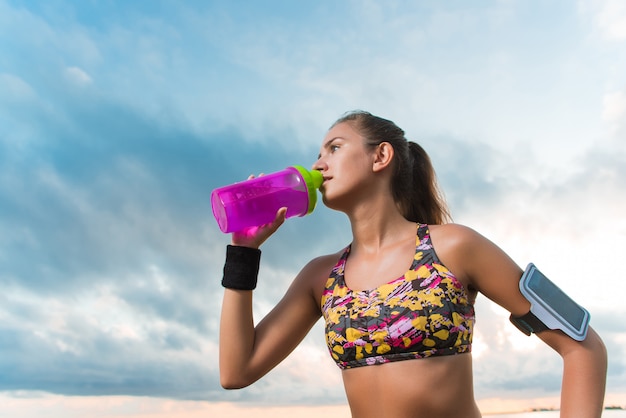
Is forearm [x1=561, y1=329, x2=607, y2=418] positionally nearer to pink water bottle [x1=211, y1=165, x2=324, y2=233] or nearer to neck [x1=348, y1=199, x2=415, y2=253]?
neck [x1=348, y1=199, x2=415, y2=253]

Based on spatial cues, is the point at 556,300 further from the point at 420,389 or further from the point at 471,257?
the point at 420,389

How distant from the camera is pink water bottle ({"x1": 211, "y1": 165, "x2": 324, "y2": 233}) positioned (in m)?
2.94

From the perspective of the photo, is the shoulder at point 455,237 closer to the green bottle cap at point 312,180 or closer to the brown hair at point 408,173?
the brown hair at point 408,173

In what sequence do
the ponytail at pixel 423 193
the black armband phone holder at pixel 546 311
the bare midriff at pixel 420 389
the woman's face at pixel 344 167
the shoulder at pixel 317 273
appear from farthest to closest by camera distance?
the ponytail at pixel 423 193
the shoulder at pixel 317 273
the woman's face at pixel 344 167
the black armband phone holder at pixel 546 311
the bare midriff at pixel 420 389

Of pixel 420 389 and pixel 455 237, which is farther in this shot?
pixel 455 237

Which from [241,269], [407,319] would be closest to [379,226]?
[407,319]

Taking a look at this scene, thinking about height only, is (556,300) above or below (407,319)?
above

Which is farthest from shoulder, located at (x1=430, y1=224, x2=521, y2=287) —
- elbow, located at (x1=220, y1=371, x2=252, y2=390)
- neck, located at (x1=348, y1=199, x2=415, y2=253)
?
elbow, located at (x1=220, y1=371, x2=252, y2=390)

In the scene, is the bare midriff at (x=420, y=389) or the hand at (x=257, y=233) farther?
the hand at (x=257, y=233)

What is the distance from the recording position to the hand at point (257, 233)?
9.80 ft

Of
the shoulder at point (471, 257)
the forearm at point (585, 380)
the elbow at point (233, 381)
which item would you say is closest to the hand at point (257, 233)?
the elbow at point (233, 381)

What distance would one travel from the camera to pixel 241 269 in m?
2.95

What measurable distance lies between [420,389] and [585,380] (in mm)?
687

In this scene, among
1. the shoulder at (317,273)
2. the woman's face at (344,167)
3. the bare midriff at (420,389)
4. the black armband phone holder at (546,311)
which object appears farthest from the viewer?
the shoulder at (317,273)
